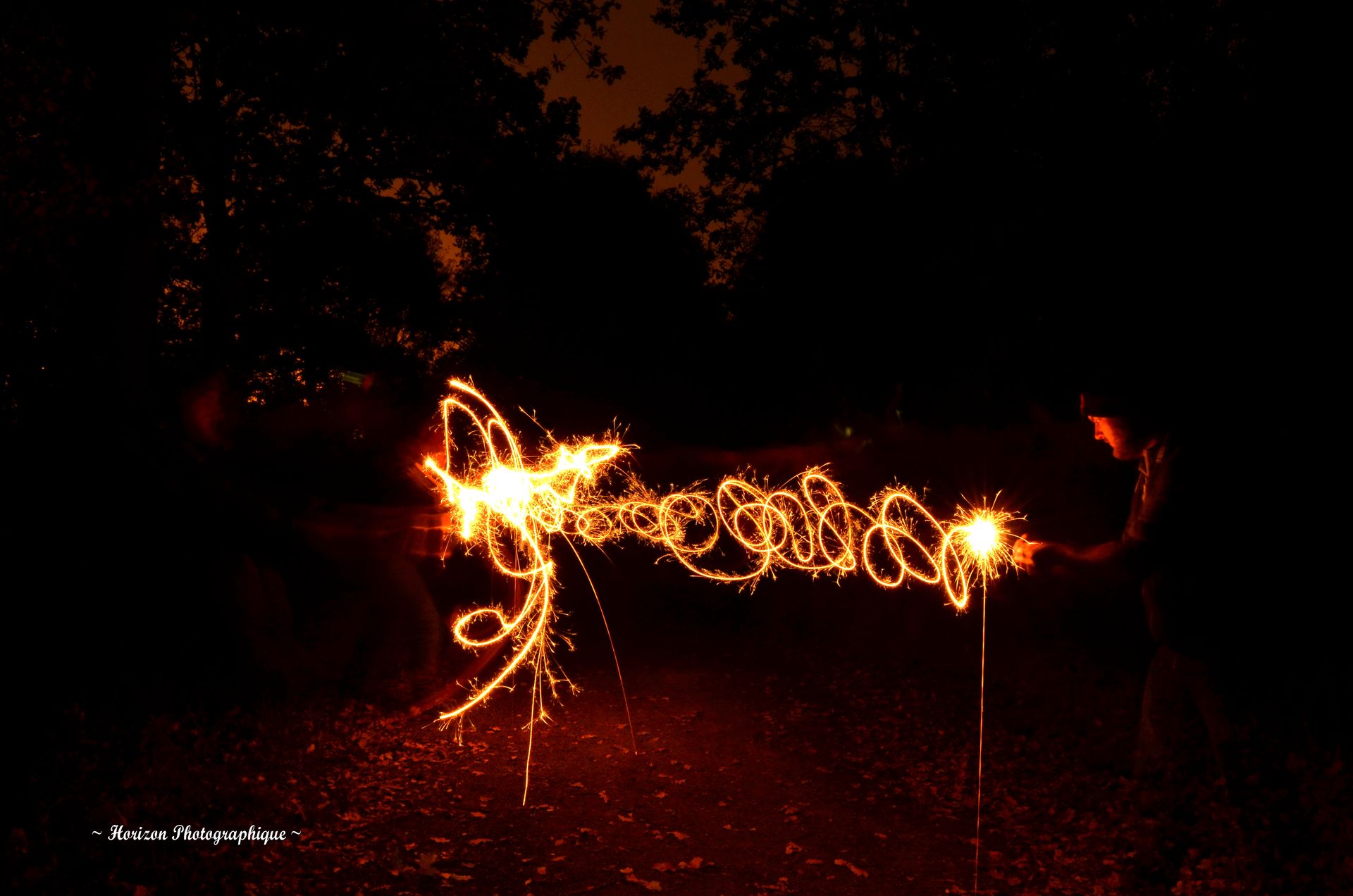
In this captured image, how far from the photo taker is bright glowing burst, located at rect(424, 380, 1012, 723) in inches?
350

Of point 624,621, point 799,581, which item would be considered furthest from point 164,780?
point 799,581

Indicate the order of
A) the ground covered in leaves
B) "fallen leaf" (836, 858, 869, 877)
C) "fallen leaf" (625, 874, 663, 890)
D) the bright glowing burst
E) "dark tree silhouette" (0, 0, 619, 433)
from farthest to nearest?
1. the bright glowing burst
2. "dark tree silhouette" (0, 0, 619, 433)
3. "fallen leaf" (836, 858, 869, 877)
4. "fallen leaf" (625, 874, 663, 890)
5. the ground covered in leaves

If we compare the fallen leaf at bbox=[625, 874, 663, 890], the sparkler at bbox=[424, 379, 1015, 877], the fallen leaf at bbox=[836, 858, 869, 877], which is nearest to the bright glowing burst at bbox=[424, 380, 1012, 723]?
the sparkler at bbox=[424, 379, 1015, 877]

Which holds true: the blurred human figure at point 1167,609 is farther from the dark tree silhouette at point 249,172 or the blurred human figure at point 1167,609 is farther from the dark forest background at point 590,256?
the dark tree silhouette at point 249,172

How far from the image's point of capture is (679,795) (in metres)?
7.04

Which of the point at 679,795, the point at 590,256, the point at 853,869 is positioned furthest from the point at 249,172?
the point at 853,869

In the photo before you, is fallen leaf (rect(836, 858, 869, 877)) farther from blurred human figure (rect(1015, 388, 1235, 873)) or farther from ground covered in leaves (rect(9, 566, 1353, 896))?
blurred human figure (rect(1015, 388, 1235, 873))

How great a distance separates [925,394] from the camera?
54.0 ft

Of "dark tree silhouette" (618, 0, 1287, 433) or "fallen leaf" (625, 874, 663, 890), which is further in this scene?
"dark tree silhouette" (618, 0, 1287, 433)

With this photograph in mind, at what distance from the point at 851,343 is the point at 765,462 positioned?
2.95m

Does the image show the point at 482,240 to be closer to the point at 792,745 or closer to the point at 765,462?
the point at 765,462

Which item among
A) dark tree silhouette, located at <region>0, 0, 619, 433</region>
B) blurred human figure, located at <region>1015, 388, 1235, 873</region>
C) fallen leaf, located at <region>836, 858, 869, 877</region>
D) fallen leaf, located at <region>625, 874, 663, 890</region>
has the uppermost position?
dark tree silhouette, located at <region>0, 0, 619, 433</region>

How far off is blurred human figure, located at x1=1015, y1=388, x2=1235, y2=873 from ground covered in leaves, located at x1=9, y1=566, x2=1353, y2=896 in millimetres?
216

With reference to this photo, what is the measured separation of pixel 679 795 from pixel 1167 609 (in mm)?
3574
